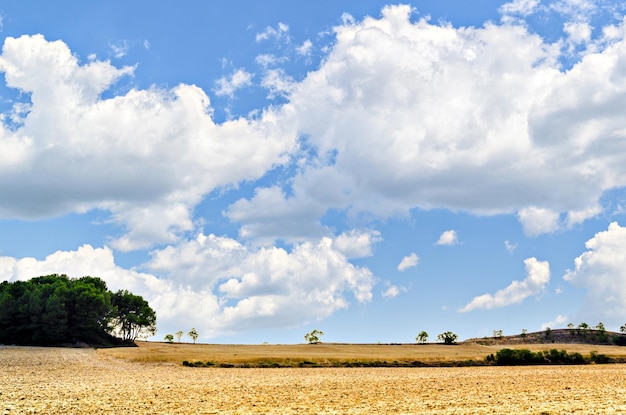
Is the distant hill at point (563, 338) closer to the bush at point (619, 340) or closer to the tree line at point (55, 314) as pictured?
the bush at point (619, 340)

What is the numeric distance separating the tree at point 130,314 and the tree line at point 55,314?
8.10 meters

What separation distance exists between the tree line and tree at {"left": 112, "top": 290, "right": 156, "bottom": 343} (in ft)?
26.6

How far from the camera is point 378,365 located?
71.5m

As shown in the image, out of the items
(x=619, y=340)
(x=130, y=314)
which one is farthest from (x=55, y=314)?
(x=619, y=340)

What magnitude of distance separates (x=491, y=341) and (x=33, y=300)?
5260 inches

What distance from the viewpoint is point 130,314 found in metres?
145

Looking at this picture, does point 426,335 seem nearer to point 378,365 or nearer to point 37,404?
point 378,365

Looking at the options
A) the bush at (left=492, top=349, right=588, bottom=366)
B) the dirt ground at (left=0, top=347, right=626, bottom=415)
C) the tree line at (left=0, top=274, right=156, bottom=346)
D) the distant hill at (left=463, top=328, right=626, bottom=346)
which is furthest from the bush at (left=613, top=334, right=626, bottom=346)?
the dirt ground at (left=0, top=347, right=626, bottom=415)

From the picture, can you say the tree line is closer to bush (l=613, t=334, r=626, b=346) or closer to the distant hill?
the distant hill

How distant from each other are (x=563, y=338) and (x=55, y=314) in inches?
6059

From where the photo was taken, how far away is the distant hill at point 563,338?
174250 millimetres

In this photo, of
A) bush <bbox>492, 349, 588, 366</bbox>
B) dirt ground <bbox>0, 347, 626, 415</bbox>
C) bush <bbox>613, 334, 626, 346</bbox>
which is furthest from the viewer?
bush <bbox>613, 334, 626, 346</bbox>

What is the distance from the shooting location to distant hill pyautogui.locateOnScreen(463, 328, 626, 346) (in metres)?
174

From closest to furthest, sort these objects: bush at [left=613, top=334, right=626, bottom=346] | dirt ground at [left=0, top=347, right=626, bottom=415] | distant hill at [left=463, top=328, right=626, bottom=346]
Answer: dirt ground at [left=0, top=347, right=626, bottom=415] → bush at [left=613, top=334, right=626, bottom=346] → distant hill at [left=463, top=328, right=626, bottom=346]
